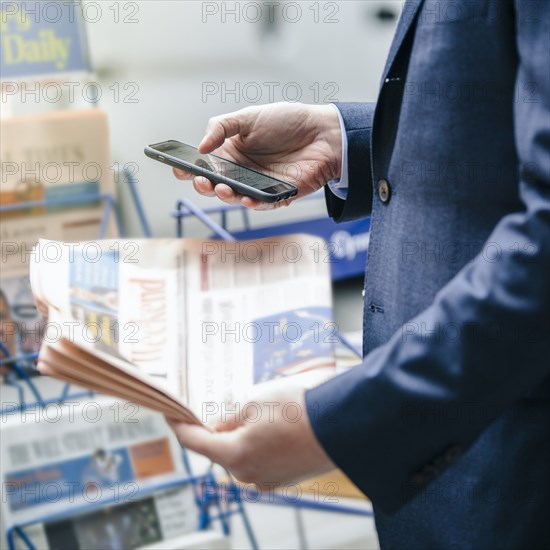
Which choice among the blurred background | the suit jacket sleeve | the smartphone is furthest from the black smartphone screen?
the blurred background

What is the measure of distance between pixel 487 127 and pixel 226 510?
40.6 inches

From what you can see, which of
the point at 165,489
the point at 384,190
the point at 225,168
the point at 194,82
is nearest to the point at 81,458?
the point at 165,489

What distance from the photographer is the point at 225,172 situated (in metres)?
0.76

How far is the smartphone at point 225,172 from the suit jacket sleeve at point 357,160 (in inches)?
4.2

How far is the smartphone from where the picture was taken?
720 mm

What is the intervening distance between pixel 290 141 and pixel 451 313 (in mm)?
443

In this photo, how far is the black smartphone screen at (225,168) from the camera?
2.40 feet

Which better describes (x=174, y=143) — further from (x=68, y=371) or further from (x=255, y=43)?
(x=255, y=43)

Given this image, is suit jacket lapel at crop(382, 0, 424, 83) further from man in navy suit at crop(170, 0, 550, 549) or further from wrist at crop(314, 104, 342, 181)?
wrist at crop(314, 104, 342, 181)

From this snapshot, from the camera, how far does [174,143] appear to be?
83cm

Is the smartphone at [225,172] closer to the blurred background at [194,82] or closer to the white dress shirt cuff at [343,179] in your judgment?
the white dress shirt cuff at [343,179]

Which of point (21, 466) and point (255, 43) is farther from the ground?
point (255, 43)

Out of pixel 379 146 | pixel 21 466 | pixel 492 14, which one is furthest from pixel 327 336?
pixel 21 466

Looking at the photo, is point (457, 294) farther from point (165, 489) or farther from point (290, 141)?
point (165, 489)
